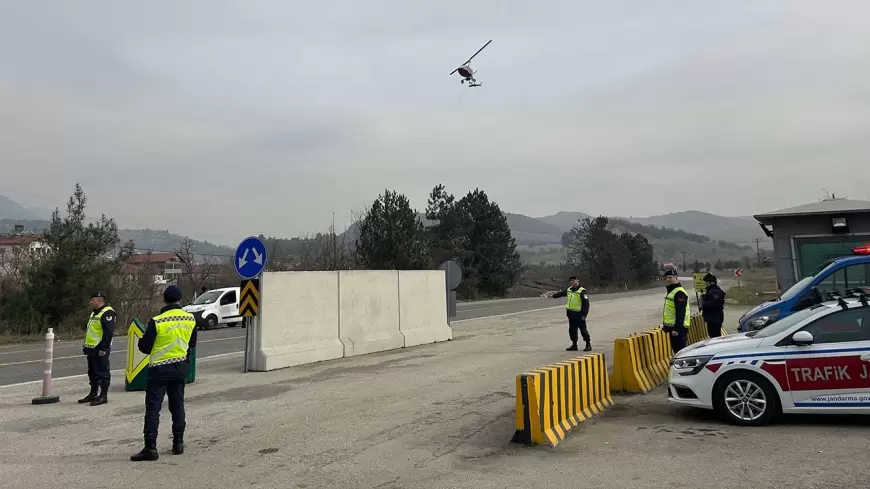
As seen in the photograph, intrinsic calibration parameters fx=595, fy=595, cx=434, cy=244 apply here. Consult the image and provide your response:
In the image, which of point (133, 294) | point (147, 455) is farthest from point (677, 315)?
point (133, 294)

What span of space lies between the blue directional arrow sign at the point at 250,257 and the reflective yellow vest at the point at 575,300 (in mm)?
7302

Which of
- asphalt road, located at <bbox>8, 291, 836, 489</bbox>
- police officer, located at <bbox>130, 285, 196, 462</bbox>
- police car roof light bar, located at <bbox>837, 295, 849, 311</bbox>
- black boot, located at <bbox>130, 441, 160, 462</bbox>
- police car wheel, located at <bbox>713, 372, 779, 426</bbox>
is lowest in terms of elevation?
asphalt road, located at <bbox>8, 291, 836, 489</bbox>

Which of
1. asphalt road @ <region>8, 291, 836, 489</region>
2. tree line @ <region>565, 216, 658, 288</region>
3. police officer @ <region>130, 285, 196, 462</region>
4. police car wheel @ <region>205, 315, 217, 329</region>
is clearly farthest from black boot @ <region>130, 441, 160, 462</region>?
tree line @ <region>565, 216, 658, 288</region>

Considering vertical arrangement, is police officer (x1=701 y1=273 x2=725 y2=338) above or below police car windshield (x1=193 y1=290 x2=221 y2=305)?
below

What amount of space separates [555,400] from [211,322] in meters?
22.8

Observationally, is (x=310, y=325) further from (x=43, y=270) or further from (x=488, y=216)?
(x=488, y=216)

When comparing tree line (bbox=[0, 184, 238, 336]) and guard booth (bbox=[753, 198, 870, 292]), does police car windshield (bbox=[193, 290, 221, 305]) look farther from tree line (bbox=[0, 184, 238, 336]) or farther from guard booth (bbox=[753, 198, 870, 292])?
guard booth (bbox=[753, 198, 870, 292])

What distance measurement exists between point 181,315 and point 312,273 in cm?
695

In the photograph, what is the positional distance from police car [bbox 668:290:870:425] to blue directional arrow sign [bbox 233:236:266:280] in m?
8.36

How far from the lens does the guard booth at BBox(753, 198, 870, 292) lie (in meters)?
13.4

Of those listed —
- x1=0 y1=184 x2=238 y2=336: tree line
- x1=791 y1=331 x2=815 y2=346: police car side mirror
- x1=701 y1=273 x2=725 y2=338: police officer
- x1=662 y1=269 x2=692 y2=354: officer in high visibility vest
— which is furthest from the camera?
x1=0 y1=184 x2=238 y2=336: tree line

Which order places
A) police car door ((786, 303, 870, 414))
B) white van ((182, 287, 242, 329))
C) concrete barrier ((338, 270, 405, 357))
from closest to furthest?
police car door ((786, 303, 870, 414)) → concrete barrier ((338, 270, 405, 357)) → white van ((182, 287, 242, 329))

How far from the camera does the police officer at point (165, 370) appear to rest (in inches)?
241

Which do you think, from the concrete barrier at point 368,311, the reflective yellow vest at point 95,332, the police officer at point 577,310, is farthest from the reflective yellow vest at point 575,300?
the reflective yellow vest at point 95,332
